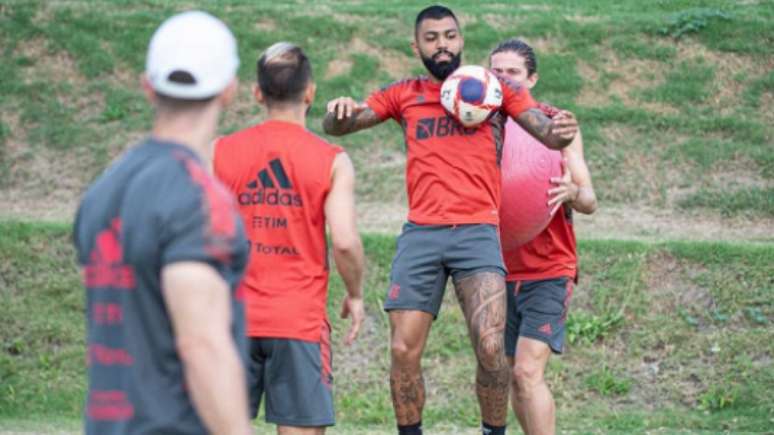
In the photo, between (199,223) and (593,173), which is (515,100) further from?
(593,173)

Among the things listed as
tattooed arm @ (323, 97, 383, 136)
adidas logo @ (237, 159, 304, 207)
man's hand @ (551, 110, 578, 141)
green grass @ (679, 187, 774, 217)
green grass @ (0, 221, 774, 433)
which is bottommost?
green grass @ (0, 221, 774, 433)

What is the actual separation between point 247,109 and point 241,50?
34.3 inches

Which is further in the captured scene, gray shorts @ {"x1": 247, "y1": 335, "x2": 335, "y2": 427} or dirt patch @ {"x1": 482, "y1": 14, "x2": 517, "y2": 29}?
dirt patch @ {"x1": 482, "y1": 14, "x2": 517, "y2": 29}

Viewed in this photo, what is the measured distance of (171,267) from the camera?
11.6 feet

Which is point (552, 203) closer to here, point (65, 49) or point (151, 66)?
point (151, 66)

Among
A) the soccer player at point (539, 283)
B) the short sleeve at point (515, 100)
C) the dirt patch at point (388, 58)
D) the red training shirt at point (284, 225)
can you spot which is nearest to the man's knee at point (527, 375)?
the soccer player at point (539, 283)

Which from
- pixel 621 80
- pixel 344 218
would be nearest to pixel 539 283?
pixel 344 218

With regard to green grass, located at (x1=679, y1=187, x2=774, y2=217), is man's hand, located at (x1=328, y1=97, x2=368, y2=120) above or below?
above

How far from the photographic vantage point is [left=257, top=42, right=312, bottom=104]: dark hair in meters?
6.00

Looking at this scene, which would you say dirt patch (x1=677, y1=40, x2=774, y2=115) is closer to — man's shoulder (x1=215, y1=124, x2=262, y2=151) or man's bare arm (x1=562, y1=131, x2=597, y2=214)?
man's bare arm (x1=562, y1=131, x2=597, y2=214)

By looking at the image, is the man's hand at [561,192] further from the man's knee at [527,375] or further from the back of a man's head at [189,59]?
the back of a man's head at [189,59]

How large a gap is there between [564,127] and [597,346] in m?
4.43

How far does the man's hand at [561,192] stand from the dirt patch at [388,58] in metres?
8.05

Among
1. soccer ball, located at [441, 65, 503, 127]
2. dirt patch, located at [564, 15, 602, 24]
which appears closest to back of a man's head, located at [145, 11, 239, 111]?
soccer ball, located at [441, 65, 503, 127]
